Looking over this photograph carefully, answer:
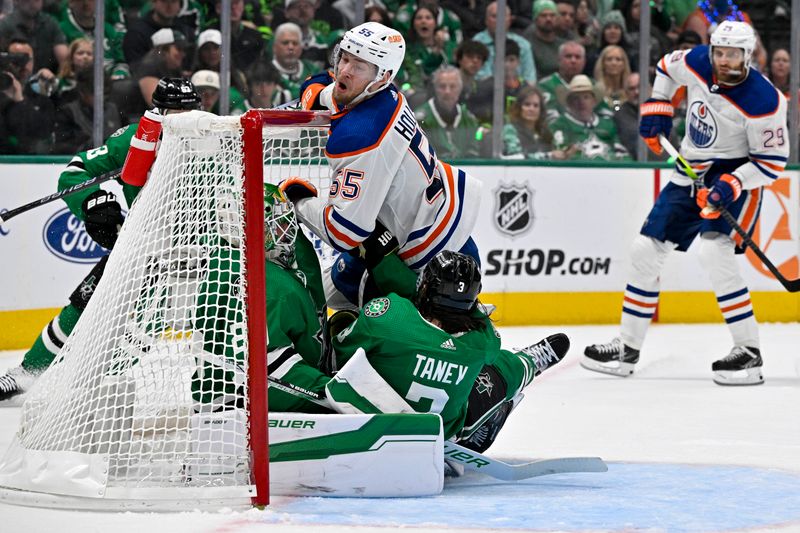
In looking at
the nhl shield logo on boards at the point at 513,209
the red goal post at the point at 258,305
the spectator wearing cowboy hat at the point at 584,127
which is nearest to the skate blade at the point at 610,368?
the nhl shield logo on boards at the point at 513,209

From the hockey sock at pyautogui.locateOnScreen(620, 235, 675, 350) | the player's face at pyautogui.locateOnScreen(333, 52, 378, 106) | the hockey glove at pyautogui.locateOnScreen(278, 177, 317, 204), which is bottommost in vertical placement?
the hockey sock at pyautogui.locateOnScreen(620, 235, 675, 350)

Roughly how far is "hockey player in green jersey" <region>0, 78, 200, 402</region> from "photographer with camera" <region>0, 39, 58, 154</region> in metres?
1.41

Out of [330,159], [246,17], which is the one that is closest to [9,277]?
[246,17]

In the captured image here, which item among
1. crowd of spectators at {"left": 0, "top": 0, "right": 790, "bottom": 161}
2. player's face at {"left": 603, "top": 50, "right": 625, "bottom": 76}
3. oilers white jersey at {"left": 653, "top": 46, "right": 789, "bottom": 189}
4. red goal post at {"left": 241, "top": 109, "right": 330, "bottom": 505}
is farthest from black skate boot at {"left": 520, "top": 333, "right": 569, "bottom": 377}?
player's face at {"left": 603, "top": 50, "right": 625, "bottom": 76}

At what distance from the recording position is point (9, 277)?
18.1 feet

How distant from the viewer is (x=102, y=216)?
4.18m

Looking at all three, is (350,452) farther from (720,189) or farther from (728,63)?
(728,63)

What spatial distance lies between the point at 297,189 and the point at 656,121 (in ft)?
8.58

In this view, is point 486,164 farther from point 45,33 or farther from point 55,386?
point 55,386

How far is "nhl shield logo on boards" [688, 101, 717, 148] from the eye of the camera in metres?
5.45

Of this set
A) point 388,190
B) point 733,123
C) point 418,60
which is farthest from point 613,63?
point 388,190

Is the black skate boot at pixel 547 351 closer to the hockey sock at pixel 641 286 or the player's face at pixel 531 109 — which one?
the hockey sock at pixel 641 286

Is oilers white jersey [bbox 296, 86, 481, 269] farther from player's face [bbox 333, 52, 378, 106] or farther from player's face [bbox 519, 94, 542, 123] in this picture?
player's face [bbox 519, 94, 542, 123]

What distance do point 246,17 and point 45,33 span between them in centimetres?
96
